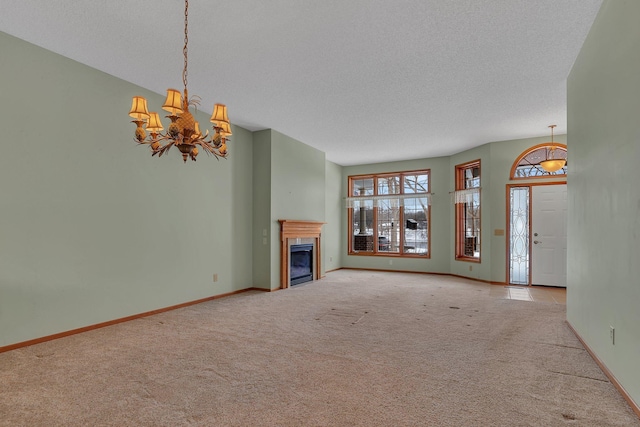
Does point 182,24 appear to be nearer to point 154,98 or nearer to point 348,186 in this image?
point 154,98

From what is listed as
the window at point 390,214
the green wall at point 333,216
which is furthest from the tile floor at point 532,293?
the green wall at point 333,216

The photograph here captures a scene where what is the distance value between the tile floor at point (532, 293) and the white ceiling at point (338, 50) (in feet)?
9.62

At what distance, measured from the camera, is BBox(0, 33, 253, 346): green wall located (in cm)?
331

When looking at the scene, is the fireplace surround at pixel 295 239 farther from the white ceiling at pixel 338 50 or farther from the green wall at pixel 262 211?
the white ceiling at pixel 338 50

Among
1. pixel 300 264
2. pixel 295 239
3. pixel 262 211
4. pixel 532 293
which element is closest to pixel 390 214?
pixel 300 264

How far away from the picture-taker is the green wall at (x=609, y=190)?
2232mm

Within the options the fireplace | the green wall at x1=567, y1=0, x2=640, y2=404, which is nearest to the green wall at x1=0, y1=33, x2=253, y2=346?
the fireplace

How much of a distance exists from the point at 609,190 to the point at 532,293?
4131 millimetres

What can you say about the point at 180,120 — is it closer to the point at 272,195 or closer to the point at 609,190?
the point at 609,190

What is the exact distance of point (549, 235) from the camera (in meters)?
6.72

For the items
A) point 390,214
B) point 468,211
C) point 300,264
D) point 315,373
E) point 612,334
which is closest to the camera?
point 612,334

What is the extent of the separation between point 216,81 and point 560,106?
15.9ft

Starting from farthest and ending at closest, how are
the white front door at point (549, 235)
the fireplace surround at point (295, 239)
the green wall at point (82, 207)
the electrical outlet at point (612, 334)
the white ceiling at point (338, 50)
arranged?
the white front door at point (549, 235)
the fireplace surround at point (295, 239)
the green wall at point (82, 207)
the white ceiling at point (338, 50)
the electrical outlet at point (612, 334)

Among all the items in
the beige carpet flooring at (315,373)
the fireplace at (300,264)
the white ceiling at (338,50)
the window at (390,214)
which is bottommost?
the beige carpet flooring at (315,373)
